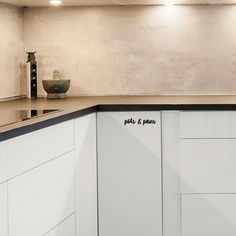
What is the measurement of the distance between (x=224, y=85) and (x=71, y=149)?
1.31 meters

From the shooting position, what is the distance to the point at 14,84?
3562 millimetres

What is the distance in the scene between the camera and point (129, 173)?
3.00m

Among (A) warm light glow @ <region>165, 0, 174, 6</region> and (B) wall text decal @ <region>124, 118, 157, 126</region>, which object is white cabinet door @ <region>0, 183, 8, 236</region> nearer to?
(B) wall text decal @ <region>124, 118, 157, 126</region>

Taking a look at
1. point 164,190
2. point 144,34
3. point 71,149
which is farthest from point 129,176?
point 144,34

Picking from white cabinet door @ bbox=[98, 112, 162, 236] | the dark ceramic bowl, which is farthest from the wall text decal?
the dark ceramic bowl

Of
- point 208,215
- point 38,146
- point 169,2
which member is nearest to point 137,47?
point 169,2

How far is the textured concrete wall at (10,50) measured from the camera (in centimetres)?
337

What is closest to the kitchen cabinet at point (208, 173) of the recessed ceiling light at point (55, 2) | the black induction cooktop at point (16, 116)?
the black induction cooktop at point (16, 116)

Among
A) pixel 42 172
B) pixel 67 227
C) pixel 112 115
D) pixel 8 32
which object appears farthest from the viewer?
pixel 8 32

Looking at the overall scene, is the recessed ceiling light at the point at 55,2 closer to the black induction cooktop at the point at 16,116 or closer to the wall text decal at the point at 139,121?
the wall text decal at the point at 139,121

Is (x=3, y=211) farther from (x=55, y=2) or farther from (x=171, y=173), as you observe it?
(x=55, y=2)

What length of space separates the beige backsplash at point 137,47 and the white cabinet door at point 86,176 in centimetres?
75

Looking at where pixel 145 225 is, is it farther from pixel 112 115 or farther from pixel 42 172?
pixel 42 172

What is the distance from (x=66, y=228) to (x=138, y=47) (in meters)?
1.41
